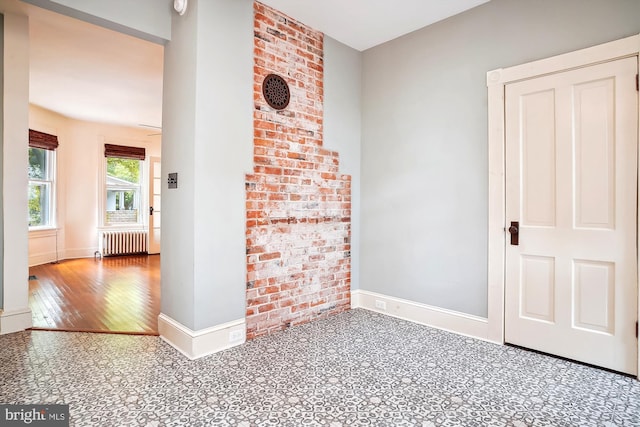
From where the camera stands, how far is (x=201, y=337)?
2646 mm

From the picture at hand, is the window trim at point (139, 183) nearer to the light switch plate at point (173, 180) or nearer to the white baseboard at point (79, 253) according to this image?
the white baseboard at point (79, 253)

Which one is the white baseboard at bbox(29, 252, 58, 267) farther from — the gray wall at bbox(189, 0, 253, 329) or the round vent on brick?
the round vent on brick

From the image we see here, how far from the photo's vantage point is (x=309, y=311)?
11.4ft

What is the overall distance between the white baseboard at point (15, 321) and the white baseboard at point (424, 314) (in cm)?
318

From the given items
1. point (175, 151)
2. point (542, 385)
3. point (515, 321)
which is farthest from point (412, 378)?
point (175, 151)

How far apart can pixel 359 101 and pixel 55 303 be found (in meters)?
4.29

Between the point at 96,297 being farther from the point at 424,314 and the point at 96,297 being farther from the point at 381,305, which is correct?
the point at 424,314

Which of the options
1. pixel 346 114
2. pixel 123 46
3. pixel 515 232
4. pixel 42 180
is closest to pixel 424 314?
pixel 515 232

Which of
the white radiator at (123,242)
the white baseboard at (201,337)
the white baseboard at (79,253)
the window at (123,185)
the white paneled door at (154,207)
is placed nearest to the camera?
the white baseboard at (201,337)

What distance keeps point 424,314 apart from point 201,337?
6.79 ft

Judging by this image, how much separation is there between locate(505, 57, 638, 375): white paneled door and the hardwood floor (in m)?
3.27

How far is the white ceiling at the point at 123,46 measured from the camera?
3.08 meters

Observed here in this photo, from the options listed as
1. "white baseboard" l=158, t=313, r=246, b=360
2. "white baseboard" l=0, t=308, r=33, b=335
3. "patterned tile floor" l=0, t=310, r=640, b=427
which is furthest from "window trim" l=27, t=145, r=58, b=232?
"white baseboard" l=158, t=313, r=246, b=360

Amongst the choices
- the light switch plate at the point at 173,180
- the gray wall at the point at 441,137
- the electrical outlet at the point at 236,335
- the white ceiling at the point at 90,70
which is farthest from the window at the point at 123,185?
Answer: the electrical outlet at the point at 236,335
